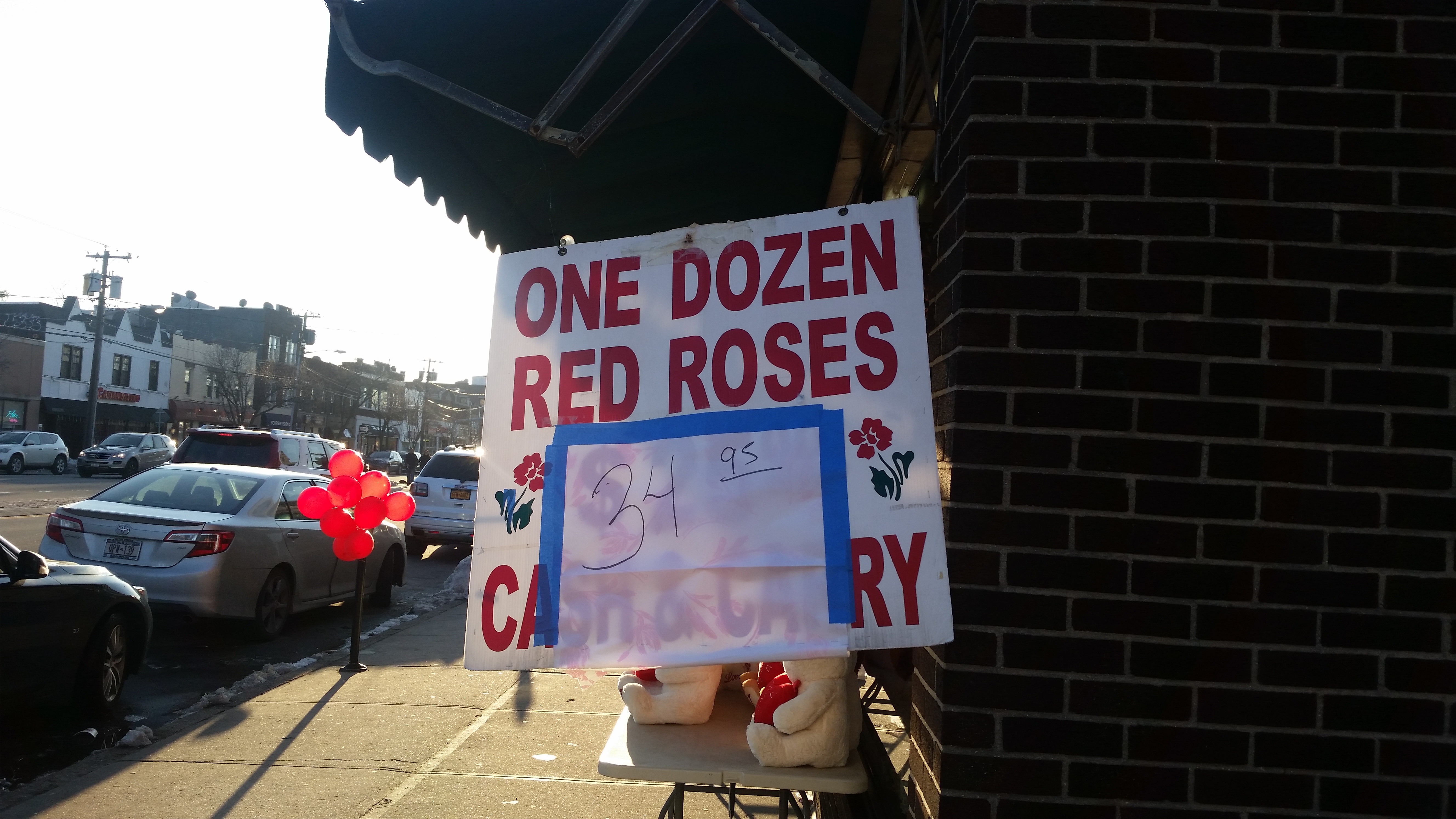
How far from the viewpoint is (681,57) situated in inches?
143

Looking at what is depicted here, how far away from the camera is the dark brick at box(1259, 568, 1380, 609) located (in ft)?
7.66

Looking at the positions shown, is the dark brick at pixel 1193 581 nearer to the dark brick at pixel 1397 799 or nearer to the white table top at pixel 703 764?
the dark brick at pixel 1397 799

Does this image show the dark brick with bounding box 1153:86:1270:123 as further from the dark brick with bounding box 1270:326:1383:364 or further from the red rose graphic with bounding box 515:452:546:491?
the red rose graphic with bounding box 515:452:546:491

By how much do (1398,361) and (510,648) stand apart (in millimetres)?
2305

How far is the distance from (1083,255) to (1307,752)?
1288 millimetres

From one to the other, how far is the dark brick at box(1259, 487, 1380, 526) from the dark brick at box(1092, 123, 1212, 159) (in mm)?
851

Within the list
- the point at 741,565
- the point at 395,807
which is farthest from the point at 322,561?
the point at 741,565

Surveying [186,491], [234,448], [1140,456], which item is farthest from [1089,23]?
[234,448]

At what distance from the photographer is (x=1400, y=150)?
7.98 ft

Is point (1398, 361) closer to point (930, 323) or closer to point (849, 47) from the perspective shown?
point (930, 323)

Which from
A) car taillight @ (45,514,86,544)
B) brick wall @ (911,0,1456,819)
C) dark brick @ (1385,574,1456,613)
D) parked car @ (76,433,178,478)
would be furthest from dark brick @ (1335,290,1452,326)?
parked car @ (76,433,178,478)

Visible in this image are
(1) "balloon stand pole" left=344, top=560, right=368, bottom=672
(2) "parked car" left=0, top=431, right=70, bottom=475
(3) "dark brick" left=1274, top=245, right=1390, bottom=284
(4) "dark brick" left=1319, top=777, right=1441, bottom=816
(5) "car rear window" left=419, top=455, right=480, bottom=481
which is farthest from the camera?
(2) "parked car" left=0, top=431, right=70, bottom=475

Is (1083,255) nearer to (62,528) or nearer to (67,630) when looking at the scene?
(67,630)

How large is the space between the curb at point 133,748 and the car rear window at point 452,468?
7.19 m
